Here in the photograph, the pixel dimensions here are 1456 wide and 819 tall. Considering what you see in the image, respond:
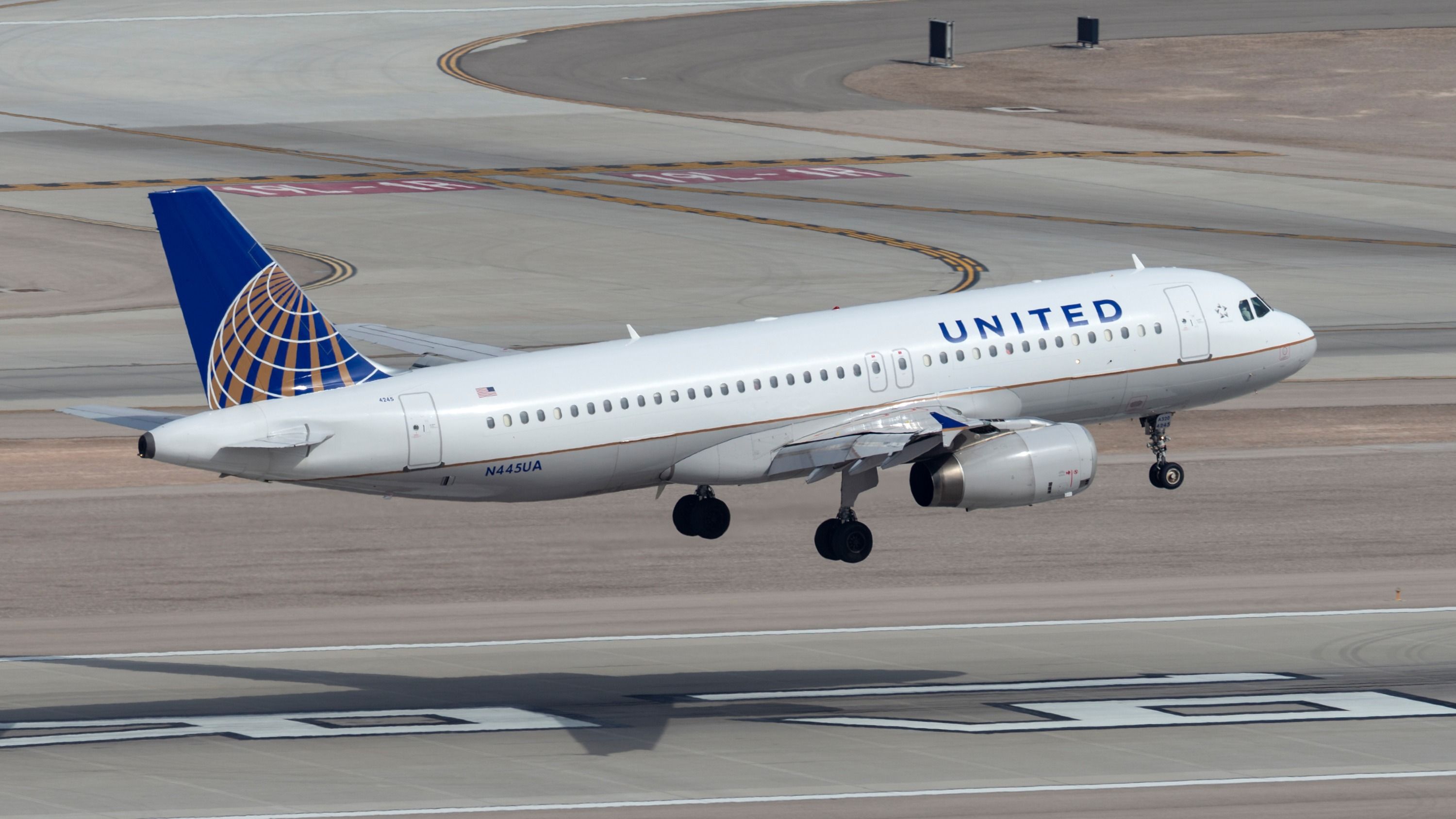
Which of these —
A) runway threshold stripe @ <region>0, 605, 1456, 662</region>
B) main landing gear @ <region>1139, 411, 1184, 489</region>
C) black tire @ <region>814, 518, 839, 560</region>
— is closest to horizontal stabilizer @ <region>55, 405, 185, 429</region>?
runway threshold stripe @ <region>0, 605, 1456, 662</region>

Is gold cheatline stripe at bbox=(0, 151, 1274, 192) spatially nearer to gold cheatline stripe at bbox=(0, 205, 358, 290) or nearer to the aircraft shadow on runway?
gold cheatline stripe at bbox=(0, 205, 358, 290)

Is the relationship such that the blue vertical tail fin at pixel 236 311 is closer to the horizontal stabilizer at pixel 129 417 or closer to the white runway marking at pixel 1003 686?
the horizontal stabilizer at pixel 129 417

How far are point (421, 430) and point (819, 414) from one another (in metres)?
10.1

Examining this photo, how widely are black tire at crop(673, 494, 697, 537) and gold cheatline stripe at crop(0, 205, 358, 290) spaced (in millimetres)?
43375

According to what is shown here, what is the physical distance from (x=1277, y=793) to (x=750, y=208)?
74.8 m

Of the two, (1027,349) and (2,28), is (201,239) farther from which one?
(2,28)

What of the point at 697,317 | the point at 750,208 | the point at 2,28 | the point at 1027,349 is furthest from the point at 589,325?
the point at 2,28

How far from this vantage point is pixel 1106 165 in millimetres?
128625

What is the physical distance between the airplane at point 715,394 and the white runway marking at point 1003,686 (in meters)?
3.49

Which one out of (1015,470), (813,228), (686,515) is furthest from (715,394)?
(813,228)

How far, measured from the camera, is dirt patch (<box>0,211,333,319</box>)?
101m

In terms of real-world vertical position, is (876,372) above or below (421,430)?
above

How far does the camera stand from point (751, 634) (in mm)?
Answer: 59000

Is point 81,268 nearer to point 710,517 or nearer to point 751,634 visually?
point 710,517
